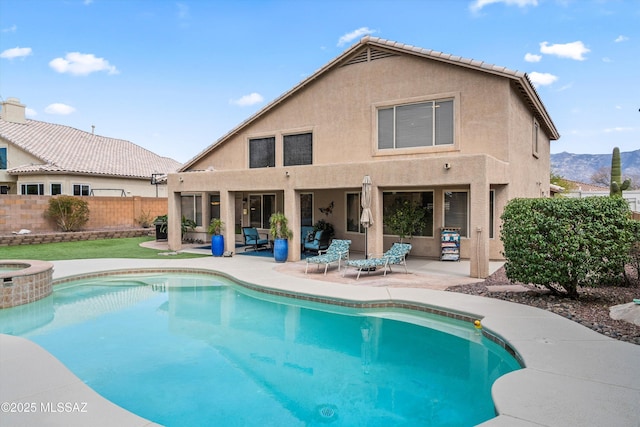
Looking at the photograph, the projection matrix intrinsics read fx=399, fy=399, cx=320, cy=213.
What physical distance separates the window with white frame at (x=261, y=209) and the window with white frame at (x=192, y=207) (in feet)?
11.0

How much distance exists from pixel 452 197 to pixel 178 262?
Result: 11.7 meters

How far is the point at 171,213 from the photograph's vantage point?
20094 mm

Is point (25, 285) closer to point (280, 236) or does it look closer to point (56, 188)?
point (280, 236)

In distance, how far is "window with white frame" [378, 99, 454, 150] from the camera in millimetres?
15094

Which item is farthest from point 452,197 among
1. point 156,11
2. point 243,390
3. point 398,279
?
point 156,11

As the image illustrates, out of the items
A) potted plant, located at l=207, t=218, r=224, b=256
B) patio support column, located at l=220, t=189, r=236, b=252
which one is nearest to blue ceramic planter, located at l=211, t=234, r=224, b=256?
potted plant, located at l=207, t=218, r=224, b=256

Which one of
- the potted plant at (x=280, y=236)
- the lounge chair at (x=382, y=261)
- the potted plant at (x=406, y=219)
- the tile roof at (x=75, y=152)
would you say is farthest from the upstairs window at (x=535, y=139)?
the tile roof at (x=75, y=152)

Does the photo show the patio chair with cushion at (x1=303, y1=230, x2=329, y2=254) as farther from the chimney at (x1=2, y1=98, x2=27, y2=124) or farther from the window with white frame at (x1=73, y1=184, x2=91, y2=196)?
the chimney at (x1=2, y1=98, x2=27, y2=124)

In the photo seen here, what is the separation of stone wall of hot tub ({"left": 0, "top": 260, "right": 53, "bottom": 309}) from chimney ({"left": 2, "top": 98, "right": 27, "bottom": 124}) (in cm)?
2745

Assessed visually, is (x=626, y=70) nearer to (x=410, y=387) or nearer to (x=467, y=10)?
(x=467, y=10)

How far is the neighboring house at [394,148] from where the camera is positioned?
1390 centimetres

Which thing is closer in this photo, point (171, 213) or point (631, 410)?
point (631, 410)

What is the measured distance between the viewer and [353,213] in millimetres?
19281

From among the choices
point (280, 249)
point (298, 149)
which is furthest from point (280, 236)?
point (298, 149)
